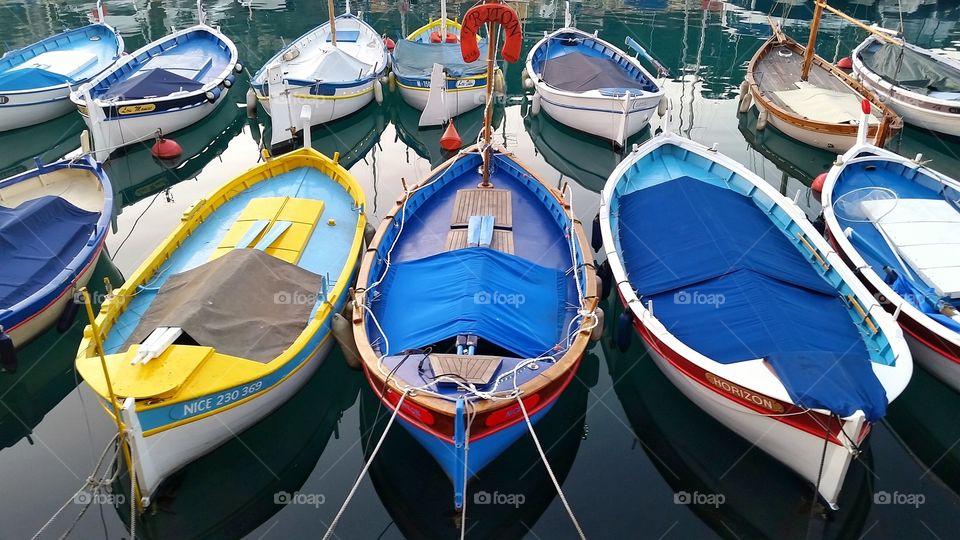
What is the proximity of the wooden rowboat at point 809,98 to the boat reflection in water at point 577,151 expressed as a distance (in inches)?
193

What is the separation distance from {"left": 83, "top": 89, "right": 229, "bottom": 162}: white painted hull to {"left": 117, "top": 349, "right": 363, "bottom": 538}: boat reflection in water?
13980 mm

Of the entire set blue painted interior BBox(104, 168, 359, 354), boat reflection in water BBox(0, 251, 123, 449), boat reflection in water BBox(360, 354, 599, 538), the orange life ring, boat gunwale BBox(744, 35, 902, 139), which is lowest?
boat reflection in water BBox(360, 354, 599, 538)

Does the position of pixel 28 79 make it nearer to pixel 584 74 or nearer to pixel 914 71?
pixel 584 74

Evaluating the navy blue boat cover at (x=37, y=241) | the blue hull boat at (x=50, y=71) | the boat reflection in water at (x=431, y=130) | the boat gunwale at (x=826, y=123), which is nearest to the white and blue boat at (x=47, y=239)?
the navy blue boat cover at (x=37, y=241)

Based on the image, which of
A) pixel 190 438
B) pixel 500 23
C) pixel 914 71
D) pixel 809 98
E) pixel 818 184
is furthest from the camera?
pixel 914 71

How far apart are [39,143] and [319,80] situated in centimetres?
1060

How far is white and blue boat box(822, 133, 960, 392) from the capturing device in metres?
12.5

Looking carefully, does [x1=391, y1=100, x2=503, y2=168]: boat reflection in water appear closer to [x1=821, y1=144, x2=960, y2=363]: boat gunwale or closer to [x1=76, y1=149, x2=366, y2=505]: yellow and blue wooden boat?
[x1=76, y1=149, x2=366, y2=505]: yellow and blue wooden boat

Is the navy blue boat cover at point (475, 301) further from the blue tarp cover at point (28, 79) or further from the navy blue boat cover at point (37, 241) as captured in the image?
the blue tarp cover at point (28, 79)

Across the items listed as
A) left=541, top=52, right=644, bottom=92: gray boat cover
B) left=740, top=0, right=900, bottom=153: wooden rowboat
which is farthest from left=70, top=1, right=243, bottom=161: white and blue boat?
left=740, top=0, right=900, bottom=153: wooden rowboat

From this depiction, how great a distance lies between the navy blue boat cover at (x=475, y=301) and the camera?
448 inches

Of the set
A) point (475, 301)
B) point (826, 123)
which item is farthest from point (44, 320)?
point (826, 123)

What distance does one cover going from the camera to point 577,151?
24.9 meters

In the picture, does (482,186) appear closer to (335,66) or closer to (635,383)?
(635,383)
